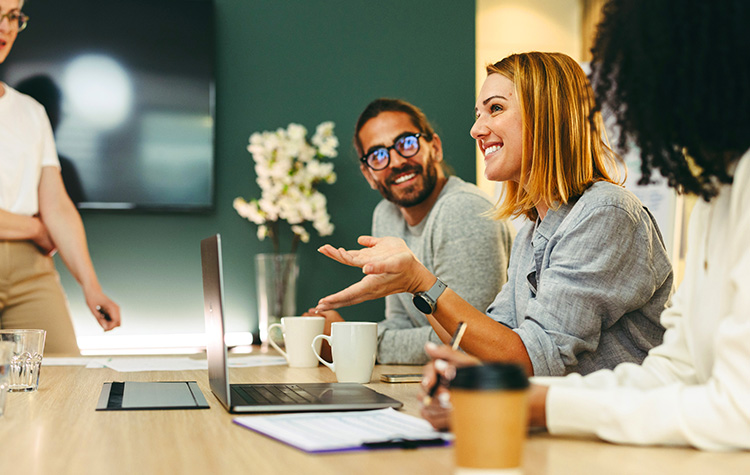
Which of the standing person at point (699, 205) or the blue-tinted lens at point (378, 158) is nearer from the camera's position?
the standing person at point (699, 205)

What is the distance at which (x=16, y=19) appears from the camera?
2832 millimetres

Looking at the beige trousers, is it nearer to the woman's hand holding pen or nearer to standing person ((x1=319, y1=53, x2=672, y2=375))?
standing person ((x1=319, y1=53, x2=672, y2=375))

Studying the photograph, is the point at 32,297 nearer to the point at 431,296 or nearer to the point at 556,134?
the point at 431,296

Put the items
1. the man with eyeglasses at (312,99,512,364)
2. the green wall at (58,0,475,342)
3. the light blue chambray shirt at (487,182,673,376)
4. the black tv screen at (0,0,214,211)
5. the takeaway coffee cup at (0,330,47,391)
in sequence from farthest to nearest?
1. the green wall at (58,0,475,342)
2. the black tv screen at (0,0,214,211)
3. the man with eyeglasses at (312,99,512,364)
4. the light blue chambray shirt at (487,182,673,376)
5. the takeaway coffee cup at (0,330,47,391)

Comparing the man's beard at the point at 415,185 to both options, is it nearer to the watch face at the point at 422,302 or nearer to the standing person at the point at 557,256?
the standing person at the point at 557,256

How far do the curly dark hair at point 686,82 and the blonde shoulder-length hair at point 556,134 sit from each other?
567mm

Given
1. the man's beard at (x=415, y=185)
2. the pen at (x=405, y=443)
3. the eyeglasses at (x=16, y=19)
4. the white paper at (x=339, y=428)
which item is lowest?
the white paper at (x=339, y=428)

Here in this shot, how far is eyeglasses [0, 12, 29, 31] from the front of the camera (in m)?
2.78

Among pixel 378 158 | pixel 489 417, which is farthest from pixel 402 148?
pixel 489 417

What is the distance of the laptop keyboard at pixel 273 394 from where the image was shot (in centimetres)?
100

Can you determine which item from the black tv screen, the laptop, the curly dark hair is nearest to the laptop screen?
the laptop

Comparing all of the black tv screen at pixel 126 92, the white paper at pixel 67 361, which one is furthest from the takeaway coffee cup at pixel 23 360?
the black tv screen at pixel 126 92

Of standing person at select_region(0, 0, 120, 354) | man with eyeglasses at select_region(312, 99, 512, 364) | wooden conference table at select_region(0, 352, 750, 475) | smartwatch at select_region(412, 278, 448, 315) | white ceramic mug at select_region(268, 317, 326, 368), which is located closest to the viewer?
wooden conference table at select_region(0, 352, 750, 475)

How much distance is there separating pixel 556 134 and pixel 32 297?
192cm
